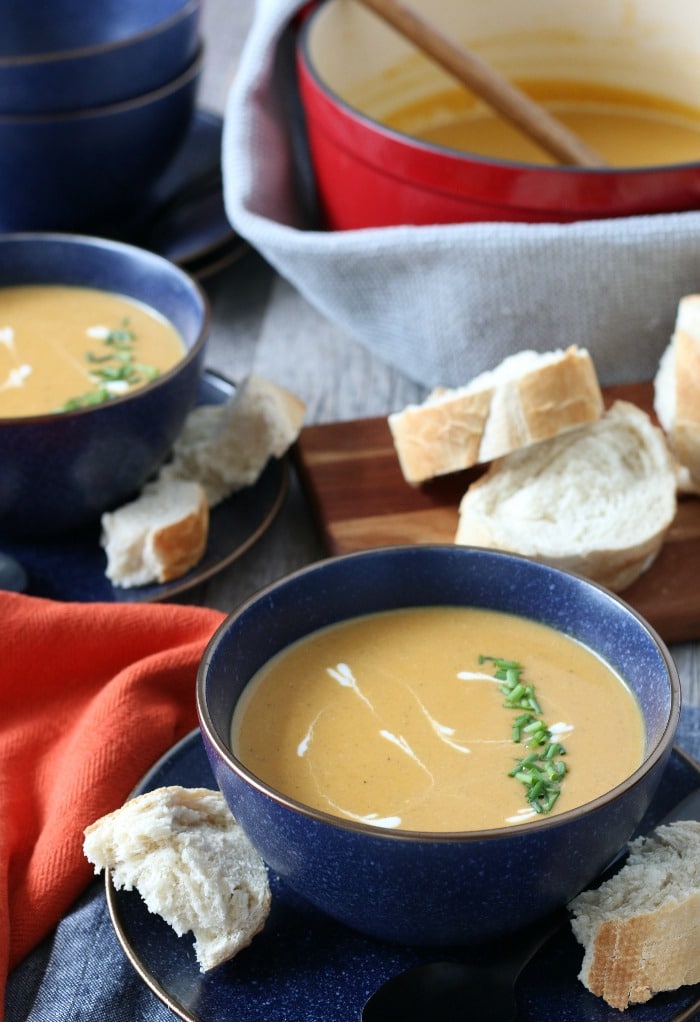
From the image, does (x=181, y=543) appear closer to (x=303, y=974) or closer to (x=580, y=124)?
(x=303, y=974)

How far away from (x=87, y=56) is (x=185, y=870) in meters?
1.83

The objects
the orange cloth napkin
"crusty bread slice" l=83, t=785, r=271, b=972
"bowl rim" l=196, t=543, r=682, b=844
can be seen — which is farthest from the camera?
the orange cloth napkin

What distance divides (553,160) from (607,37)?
1.30ft

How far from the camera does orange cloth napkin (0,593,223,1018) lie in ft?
4.91

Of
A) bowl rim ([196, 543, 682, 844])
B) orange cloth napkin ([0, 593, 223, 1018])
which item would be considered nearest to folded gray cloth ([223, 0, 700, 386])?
orange cloth napkin ([0, 593, 223, 1018])

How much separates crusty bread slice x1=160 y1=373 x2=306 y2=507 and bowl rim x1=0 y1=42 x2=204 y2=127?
80 centimetres

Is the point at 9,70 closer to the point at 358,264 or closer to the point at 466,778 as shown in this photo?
the point at 358,264

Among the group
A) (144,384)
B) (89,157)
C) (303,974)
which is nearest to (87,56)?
(89,157)

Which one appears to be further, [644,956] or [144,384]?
[144,384]

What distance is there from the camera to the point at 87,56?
2602 mm

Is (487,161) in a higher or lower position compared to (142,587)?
higher

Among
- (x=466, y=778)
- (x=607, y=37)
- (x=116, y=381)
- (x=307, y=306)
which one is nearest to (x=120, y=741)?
(x=466, y=778)

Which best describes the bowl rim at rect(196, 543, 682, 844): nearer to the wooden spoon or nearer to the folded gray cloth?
the folded gray cloth

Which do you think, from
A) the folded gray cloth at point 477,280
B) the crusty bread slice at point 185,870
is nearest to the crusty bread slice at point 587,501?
the folded gray cloth at point 477,280
